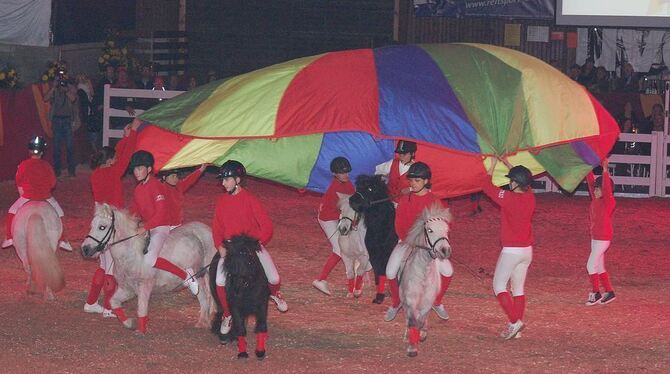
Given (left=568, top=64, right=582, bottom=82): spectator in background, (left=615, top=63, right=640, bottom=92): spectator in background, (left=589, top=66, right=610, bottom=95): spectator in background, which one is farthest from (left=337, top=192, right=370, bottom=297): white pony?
(left=615, top=63, right=640, bottom=92): spectator in background

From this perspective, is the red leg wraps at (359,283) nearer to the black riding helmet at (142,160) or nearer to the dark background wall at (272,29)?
the black riding helmet at (142,160)

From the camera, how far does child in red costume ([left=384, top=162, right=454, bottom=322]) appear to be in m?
10.1

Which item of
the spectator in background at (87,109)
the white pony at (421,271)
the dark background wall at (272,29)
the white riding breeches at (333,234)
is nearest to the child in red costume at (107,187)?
the white riding breeches at (333,234)

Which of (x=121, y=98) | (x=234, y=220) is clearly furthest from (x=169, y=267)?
(x=121, y=98)

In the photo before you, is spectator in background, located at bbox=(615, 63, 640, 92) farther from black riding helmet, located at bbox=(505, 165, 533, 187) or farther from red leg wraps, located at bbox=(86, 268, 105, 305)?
red leg wraps, located at bbox=(86, 268, 105, 305)

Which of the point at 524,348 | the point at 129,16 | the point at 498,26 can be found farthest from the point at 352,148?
the point at 129,16

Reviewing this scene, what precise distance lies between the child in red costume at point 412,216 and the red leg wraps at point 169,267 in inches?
79.8

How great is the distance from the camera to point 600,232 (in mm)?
11844

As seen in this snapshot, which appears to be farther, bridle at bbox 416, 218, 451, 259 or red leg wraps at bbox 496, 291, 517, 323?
red leg wraps at bbox 496, 291, 517, 323

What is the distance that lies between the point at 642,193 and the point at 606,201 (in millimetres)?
9772

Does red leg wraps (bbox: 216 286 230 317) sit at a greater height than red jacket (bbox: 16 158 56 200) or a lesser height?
lesser

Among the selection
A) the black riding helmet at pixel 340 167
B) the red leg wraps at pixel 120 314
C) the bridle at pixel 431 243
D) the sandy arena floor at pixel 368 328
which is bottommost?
the sandy arena floor at pixel 368 328

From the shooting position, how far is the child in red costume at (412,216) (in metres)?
10.1

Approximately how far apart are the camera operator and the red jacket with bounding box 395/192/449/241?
11.5m
